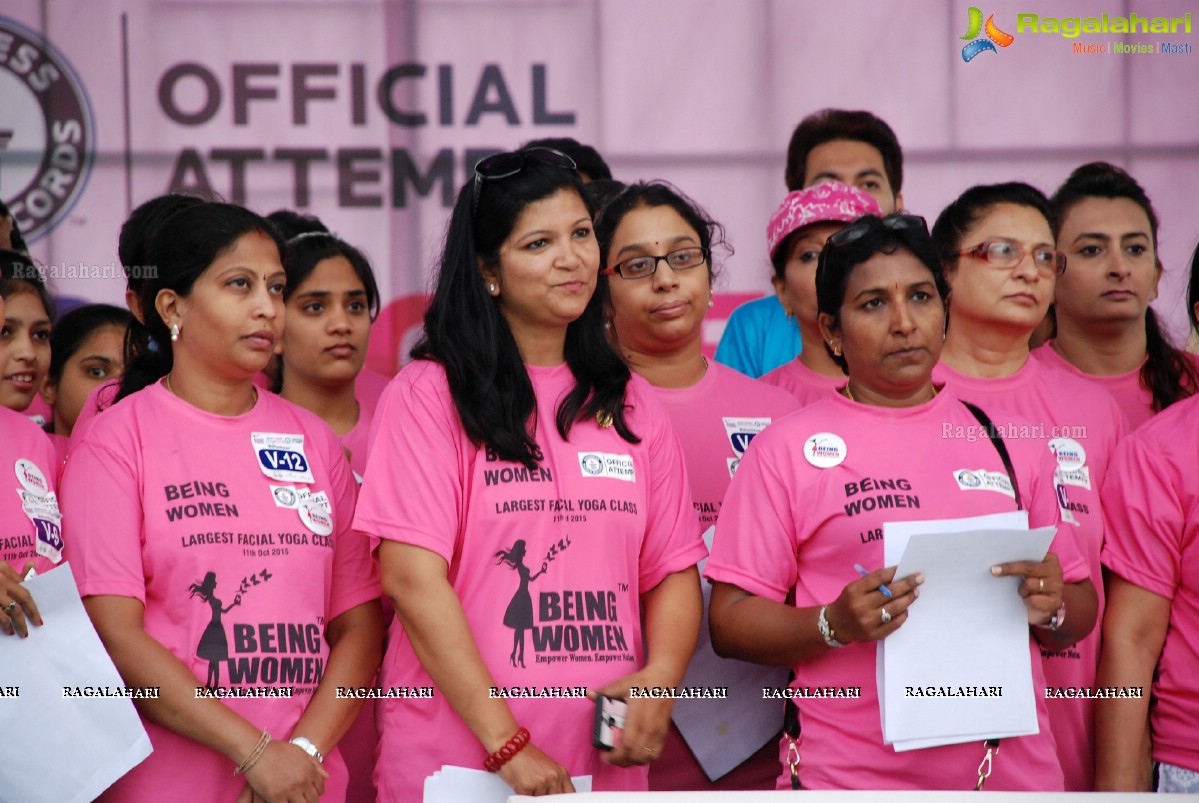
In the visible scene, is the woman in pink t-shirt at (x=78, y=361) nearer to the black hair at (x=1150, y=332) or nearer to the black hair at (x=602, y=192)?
the black hair at (x=602, y=192)

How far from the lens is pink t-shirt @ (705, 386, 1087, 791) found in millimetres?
2625

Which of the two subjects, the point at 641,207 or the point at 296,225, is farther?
the point at 296,225

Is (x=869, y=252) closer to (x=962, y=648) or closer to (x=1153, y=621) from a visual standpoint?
(x=962, y=648)

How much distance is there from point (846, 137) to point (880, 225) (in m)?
1.38

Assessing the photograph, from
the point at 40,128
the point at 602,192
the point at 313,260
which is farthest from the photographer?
the point at 40,128

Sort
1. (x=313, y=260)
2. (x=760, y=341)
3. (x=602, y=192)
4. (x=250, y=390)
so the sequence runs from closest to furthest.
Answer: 1. (x=250, y=390)
2. (x=602, y=192)
3. (x=313, y=260)
4. (x=760, y=341)

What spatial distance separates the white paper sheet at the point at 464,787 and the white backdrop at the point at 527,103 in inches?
94.5

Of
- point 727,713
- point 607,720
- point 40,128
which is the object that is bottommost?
point 727,713

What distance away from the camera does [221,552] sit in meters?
2.68

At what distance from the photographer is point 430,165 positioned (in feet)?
15.3

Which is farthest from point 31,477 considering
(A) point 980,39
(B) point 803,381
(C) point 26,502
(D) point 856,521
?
(A) point 980,39

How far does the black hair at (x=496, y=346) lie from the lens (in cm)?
271

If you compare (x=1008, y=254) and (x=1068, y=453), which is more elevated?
(x=1008, y=254)

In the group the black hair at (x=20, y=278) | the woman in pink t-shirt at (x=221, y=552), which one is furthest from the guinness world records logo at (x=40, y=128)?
the woman in pink t-shirt at (x=221, y=552)
